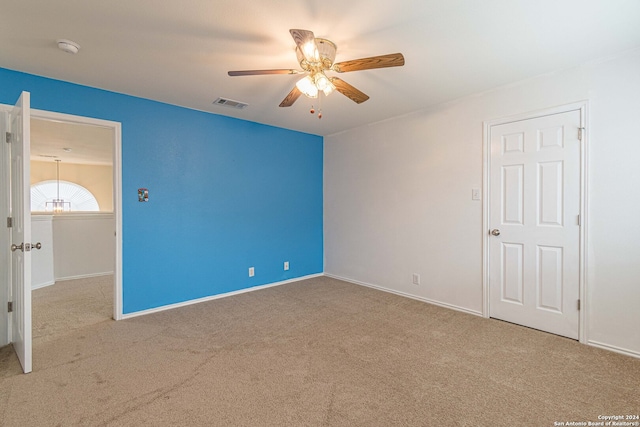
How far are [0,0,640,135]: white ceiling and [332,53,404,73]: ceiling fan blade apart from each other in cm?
26

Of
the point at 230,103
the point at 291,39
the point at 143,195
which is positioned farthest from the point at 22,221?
the point at 291,39

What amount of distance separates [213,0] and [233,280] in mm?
3291

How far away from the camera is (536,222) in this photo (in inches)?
115

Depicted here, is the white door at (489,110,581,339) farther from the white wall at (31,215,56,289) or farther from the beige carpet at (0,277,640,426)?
the white wall at (31,215,56,289)

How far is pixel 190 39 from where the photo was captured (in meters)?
2.21

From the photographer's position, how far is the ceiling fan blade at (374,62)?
186cm

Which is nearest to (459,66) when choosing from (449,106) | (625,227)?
(449,106)

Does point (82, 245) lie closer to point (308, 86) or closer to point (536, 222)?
point (308, 86)

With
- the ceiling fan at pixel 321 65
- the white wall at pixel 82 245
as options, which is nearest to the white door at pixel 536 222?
the ceiling fan at pixel 321 65

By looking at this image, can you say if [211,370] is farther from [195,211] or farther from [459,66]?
[459,66]

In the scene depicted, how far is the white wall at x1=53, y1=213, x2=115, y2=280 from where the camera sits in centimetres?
502

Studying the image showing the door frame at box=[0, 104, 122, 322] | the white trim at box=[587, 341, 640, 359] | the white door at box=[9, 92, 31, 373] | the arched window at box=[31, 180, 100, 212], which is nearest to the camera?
the white door at box=[9, 92, 31, 373]

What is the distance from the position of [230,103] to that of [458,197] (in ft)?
9.54

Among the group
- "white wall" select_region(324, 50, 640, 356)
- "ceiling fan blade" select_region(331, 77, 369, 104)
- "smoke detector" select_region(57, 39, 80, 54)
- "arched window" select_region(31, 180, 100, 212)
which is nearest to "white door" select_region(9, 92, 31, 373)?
"smoke detector" select_region(57, 39, 80, 54)
